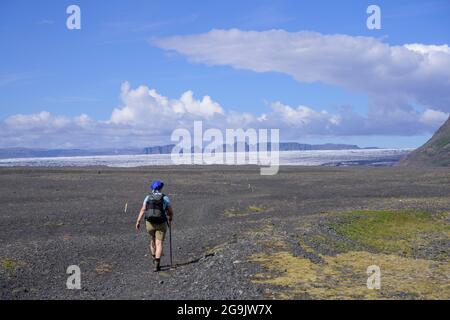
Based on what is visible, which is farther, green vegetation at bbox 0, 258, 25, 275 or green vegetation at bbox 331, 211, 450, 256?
green vegetation at bbox 331, 211, 450, 256

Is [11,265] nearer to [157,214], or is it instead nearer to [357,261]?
[157,214]

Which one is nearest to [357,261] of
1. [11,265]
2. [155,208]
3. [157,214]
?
[157,214]

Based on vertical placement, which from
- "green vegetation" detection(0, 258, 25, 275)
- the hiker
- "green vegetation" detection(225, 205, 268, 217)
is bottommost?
"green vegetation" detection(225, 205, 268, 217)

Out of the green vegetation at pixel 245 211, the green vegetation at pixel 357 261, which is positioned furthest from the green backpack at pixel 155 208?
the green vegetation at pixel 245 211

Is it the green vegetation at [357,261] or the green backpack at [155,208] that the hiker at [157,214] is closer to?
the green backpack at [155,208]

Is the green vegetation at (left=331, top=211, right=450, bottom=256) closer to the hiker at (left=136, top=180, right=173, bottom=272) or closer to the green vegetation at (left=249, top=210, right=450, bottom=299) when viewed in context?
the green vegetation at (left=249, top=210, right=450, bottom=299)

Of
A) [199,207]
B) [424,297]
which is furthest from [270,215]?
[424,297]

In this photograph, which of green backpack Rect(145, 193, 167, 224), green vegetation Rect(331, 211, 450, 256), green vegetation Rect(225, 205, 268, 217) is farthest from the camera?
green vegetation Rect(225, 205, 268, 217)

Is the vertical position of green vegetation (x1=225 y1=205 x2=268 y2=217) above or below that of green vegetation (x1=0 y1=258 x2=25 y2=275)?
below

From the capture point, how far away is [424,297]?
1236 cm

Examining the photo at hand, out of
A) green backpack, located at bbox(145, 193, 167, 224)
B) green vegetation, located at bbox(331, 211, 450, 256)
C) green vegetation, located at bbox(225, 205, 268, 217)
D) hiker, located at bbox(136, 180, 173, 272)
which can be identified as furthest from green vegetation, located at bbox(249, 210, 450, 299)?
green vegetation, located at bbox(225, 205, 268, 217)

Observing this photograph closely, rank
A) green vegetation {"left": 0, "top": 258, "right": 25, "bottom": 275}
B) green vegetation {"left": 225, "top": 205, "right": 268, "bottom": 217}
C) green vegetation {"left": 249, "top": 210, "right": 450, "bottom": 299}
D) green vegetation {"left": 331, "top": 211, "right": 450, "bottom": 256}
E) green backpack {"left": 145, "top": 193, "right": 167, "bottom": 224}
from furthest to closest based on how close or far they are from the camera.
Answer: green vegetation {"left": 225, "top": 205, "right": 268, "bottom": 217} → green vegetation {"left": 331, "top": 211, "right": 450, "bottom": 256} → green vegetation {"left": 0, "top": 258, "right": 25, "bottom": 275} → green backpack {"left": 145, "top": 193, "right": 167, "bottom": 224} → green vegetation {"left": 249, "top": 210, "right": 450, "bottom": 299}
